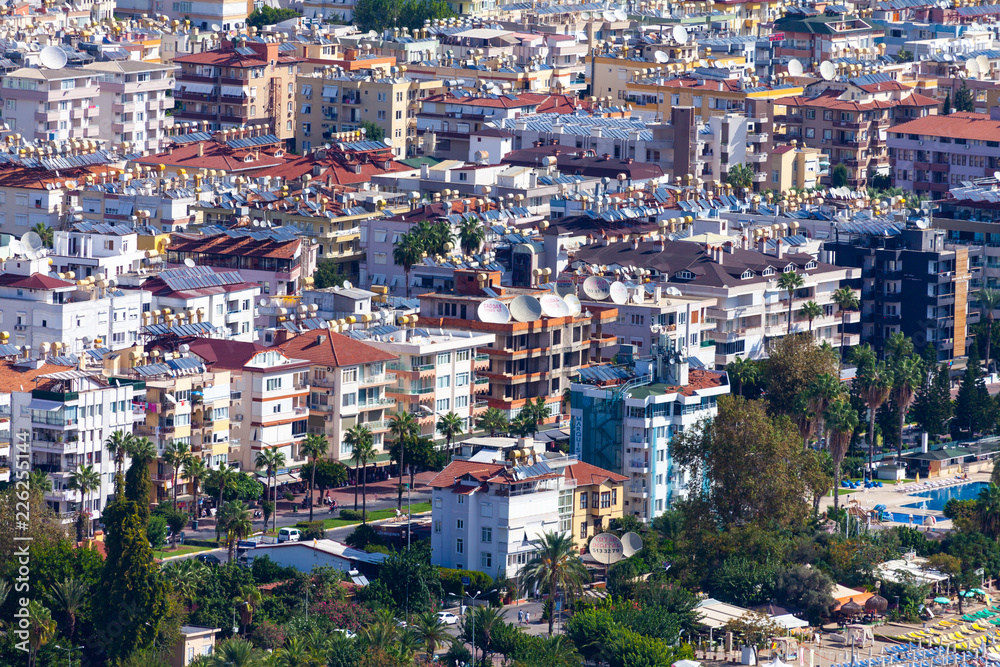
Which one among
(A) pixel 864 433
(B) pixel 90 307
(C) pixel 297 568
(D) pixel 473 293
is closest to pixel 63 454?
(C) pixel 297 568

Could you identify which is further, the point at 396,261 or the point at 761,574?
the point at 396,261

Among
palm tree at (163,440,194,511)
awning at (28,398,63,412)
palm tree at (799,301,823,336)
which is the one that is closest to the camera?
awning at (28,398,63,412)

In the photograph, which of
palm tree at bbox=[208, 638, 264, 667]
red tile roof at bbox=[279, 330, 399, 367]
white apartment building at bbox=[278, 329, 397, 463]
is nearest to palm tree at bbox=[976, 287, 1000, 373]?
white apartment building at bbox=[278, 329, 397, 463]

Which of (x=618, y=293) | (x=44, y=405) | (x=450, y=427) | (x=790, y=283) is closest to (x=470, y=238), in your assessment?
(x=618, y=293)

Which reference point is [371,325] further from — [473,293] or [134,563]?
[134,563]

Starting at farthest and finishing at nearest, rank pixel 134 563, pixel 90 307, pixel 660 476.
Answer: pixel 90 307 < pixel 660 476 < pixel 134 563

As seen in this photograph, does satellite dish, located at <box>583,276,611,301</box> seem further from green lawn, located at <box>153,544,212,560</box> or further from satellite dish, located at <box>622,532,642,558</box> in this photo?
green lawn, located at <box>153,544,212,560</box>
